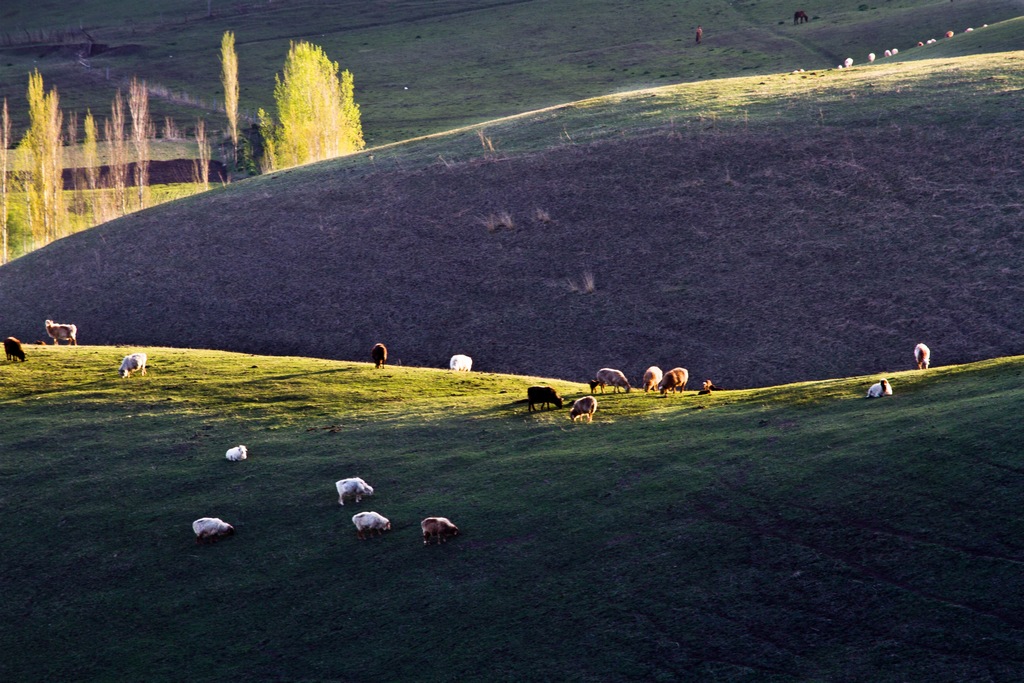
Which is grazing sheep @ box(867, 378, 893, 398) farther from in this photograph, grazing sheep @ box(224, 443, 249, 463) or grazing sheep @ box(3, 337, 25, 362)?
grazing sheep @ box(3, 337, 25, 362)

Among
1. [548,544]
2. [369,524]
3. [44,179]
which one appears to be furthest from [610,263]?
[44,179]

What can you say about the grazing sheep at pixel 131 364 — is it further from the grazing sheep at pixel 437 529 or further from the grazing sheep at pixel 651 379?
the grazing sheep at pixel 437 529

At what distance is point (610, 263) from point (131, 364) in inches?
925

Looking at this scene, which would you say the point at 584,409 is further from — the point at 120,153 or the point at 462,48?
the point at 462,48

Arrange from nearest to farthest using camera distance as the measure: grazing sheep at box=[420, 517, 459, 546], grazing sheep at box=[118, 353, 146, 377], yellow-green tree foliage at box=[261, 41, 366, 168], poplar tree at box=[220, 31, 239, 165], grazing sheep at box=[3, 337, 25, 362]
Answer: grazing sheep at box=[420, 517, 459, 546], grazing sheep at box=[118, 353, 146, 377], grazing sheep at box=[3, 337, 25, 362], yellow-green tree foliage at box=[261, 41, 366, 168], poplar tree at box=[220, 31, 239, 165]

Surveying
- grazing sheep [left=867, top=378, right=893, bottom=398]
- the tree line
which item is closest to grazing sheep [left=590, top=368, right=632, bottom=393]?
grazing sheep [left=867, top=378, right=893, bottom=398]

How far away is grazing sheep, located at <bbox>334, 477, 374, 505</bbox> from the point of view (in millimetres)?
25172

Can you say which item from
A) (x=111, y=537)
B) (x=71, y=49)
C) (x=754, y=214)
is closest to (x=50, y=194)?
(x=754, y=214)

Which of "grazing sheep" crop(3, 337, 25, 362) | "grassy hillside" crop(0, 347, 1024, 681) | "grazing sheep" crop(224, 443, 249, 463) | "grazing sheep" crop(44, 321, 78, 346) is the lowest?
"grassy hillside" crop(0, 347, 1024, 681)

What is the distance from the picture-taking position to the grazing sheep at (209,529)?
79.3 ft

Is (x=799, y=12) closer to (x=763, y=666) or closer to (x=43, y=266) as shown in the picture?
(x=43, y=266)

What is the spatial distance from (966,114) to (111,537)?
50428 millimetres

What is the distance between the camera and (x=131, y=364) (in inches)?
1465

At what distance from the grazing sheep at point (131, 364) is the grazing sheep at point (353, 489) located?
15.3m
